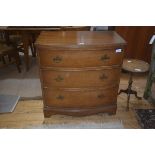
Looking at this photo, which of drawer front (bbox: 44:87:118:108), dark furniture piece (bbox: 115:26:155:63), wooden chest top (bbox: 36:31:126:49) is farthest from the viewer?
dark furniture piece (bbox: 115:26:155:63)

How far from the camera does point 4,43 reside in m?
3.13

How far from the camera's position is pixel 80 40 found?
173 centimetres

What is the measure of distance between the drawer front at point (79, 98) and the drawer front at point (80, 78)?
9 cm

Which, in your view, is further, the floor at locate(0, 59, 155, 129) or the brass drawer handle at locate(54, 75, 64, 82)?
the floor at locate(0, 59, 155, 129)

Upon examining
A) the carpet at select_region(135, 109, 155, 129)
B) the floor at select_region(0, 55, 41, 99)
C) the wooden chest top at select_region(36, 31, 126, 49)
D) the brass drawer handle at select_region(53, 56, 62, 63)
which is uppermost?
the wooden chest top at select_region(36, 31, 126, 49)

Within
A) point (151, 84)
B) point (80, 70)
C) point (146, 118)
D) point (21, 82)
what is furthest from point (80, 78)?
point (21, 82)

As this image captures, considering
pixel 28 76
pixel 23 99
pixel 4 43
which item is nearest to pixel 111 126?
pixel 23 99

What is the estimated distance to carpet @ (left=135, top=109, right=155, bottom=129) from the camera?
197 cm

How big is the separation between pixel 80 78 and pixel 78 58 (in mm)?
220

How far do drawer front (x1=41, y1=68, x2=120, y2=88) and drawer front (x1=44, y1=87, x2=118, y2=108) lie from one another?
3.4 inches

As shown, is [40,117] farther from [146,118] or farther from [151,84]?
[151,84]

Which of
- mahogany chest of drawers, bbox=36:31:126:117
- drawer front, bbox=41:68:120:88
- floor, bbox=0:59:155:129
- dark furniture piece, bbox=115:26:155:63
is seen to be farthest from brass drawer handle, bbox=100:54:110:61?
dark furniture piece, bbox=115:26:155:63

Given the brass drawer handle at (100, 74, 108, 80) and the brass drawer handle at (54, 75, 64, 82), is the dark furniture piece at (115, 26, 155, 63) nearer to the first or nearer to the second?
the brass drawer handle at (100, 74, 108, 80)
